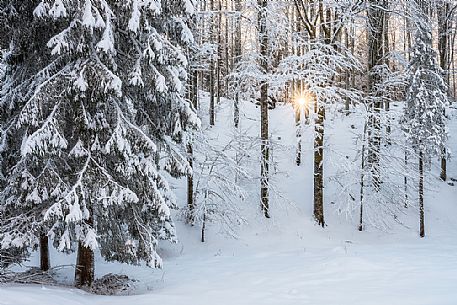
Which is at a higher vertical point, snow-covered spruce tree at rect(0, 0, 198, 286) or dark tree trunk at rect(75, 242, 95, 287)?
snow-covered spruce tree at rect(0, 0, 198, 286)

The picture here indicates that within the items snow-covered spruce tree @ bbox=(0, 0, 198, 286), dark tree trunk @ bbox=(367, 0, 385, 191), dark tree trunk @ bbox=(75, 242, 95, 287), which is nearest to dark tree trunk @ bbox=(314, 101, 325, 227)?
dark tree trunk @ bbox=(367, 0, 385, 191)

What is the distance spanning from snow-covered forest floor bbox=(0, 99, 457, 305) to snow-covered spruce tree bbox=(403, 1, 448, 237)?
138 inches

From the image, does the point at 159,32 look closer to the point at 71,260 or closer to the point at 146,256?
the point at 146,256

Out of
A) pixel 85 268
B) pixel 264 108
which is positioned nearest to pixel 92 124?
pixel 85 268

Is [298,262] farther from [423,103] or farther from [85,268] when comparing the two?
[423,103]

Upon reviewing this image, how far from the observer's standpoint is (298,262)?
37.4ft

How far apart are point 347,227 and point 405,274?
847 centimetres

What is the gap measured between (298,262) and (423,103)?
12.1 metres

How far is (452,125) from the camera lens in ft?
103

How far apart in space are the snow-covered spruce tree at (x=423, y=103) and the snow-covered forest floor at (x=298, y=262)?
138 inches

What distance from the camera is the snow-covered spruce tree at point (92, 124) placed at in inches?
299

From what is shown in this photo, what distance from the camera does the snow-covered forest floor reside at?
7.00m

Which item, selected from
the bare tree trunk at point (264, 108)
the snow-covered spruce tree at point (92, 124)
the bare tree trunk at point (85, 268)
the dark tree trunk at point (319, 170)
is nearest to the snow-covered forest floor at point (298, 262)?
the dark tree trunk at point (319, 170)

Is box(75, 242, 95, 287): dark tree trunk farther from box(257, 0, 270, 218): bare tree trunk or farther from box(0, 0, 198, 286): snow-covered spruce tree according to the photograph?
box(257, 0, 270, 218): bare tree trunk
